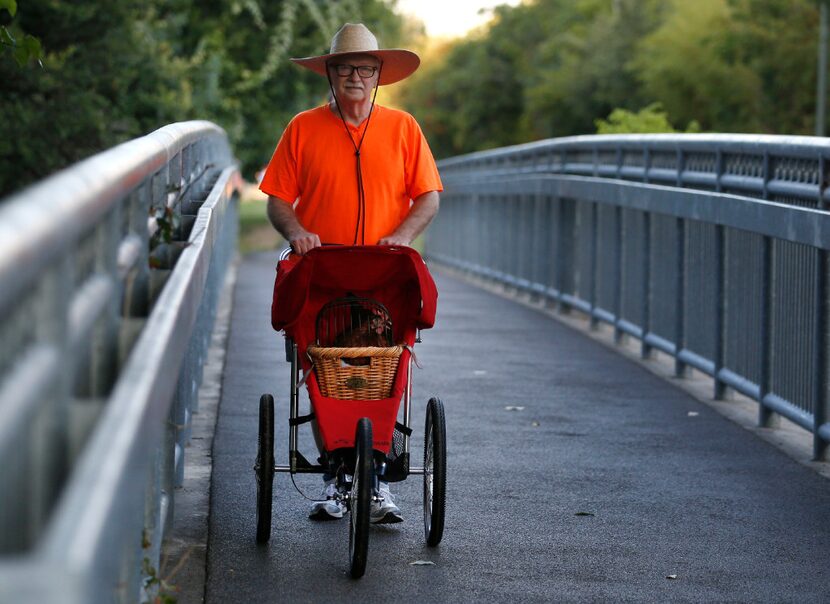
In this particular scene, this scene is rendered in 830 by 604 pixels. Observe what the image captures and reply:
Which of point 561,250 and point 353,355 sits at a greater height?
point 353,355

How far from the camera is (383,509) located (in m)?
6.58

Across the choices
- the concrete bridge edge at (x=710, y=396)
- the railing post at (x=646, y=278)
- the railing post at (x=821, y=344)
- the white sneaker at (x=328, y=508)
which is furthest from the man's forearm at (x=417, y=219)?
the railing post at (x=646, y=278)

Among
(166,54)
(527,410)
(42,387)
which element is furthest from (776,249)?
(166,54)

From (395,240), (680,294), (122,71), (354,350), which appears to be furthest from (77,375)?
(122,71)

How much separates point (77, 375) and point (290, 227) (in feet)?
11.2

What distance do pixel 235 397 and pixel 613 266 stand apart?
13.5 ft

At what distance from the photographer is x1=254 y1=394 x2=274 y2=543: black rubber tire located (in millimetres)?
6141

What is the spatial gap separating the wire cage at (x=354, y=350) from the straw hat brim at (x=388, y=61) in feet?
3.12

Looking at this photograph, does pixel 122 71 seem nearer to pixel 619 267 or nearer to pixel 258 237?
pixel 619 267

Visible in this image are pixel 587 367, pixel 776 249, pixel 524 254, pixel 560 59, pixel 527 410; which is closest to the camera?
pixel 776 249

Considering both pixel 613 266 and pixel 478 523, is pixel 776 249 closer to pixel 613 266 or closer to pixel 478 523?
pixel 478 523

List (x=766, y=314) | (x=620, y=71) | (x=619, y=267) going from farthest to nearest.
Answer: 1. (x=620, y=71)
2. (x=619, y=267)
3. (x=766, y=314)

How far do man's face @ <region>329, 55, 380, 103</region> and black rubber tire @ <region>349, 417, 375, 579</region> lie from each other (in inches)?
52.7

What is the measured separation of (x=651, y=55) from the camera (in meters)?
68.5
